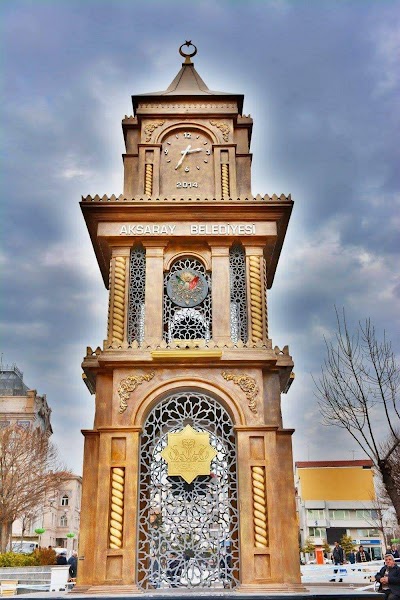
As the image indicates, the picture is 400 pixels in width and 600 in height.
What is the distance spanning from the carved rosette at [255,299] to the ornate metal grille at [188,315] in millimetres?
1085

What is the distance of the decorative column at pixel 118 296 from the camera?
49.1 feet

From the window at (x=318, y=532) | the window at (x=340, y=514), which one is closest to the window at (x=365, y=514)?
the window at (x=340, y=514)

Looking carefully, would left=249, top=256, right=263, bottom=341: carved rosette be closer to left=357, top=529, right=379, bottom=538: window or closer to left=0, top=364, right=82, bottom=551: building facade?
left=0, top=364, right=82, bottom=551: building facade

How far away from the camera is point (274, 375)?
14.7m

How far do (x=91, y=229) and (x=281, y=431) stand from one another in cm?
724

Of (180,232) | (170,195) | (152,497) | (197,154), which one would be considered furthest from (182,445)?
(197,154)

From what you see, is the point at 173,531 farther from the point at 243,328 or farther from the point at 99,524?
the point at 243,328

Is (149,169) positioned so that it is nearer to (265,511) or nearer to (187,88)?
(187,88)

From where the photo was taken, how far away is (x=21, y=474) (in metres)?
34.2

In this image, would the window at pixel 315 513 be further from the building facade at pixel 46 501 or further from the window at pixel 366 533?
the building facade at pixel 46 501

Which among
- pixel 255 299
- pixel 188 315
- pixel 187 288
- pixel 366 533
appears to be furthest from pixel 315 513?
pixel 187 288

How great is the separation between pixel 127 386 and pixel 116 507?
264 centimetres

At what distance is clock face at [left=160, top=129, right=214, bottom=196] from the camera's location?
17016 mm

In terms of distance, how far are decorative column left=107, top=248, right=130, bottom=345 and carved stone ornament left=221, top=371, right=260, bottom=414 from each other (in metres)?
2.71
